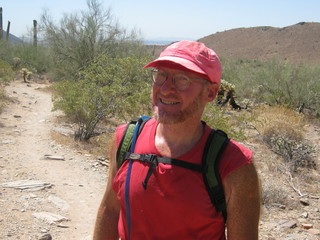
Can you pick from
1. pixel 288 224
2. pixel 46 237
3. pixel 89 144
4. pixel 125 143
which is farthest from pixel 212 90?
pixel 89 144

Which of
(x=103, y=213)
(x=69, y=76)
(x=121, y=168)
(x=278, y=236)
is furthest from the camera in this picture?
(x=69, y=76)

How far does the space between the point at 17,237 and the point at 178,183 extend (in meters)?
3.16

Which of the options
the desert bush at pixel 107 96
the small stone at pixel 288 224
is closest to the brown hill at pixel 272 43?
the desert bush at pixel 107 96

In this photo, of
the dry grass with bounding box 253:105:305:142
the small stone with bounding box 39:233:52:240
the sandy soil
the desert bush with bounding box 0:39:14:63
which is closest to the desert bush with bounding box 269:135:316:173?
the sandy soil

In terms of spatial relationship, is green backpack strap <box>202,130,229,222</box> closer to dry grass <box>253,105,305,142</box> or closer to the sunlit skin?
the sunlit skin

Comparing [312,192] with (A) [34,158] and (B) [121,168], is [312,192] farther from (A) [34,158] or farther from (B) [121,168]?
(B) [121,168]

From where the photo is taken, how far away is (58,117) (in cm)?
1097

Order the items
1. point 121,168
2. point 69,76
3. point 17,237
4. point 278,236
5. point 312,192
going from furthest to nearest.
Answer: point 69,76, point 312,192, point 278,236, point 17,237, point 121,168

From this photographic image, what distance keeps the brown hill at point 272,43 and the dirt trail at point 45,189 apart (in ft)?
165

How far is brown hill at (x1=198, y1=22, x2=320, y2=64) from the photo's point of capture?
56625 mm

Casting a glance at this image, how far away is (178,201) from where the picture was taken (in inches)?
61.4

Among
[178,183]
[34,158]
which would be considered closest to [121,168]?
[178,183]

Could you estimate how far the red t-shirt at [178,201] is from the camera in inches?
60.8

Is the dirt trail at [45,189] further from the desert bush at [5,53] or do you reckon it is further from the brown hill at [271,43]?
the brown hill at [271,43]
